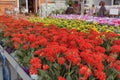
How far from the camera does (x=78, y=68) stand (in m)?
2.15

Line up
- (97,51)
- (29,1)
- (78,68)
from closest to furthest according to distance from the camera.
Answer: (78,68), (97,51), (29,1)

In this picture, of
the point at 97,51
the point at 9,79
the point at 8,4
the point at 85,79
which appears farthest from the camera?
the point at 8,4

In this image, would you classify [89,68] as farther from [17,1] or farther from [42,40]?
[17,1]

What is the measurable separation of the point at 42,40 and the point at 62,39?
0.21m

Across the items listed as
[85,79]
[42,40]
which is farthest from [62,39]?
[85,79]

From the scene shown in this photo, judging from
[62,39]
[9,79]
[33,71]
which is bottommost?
[9,79]

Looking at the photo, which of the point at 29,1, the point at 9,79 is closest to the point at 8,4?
the point at 29,1

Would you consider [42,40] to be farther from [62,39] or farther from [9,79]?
[9,79]

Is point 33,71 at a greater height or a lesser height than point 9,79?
greater

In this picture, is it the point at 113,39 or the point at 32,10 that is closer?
the point at 113,39

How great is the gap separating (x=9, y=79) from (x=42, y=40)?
1158mm

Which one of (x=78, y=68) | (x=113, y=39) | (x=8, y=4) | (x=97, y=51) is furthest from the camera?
(x=8, y=4)

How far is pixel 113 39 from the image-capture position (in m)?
3.06

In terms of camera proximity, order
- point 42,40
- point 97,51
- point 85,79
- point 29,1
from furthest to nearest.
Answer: point 29,1 < point 42,40 < point 97,51 < point 85,79
